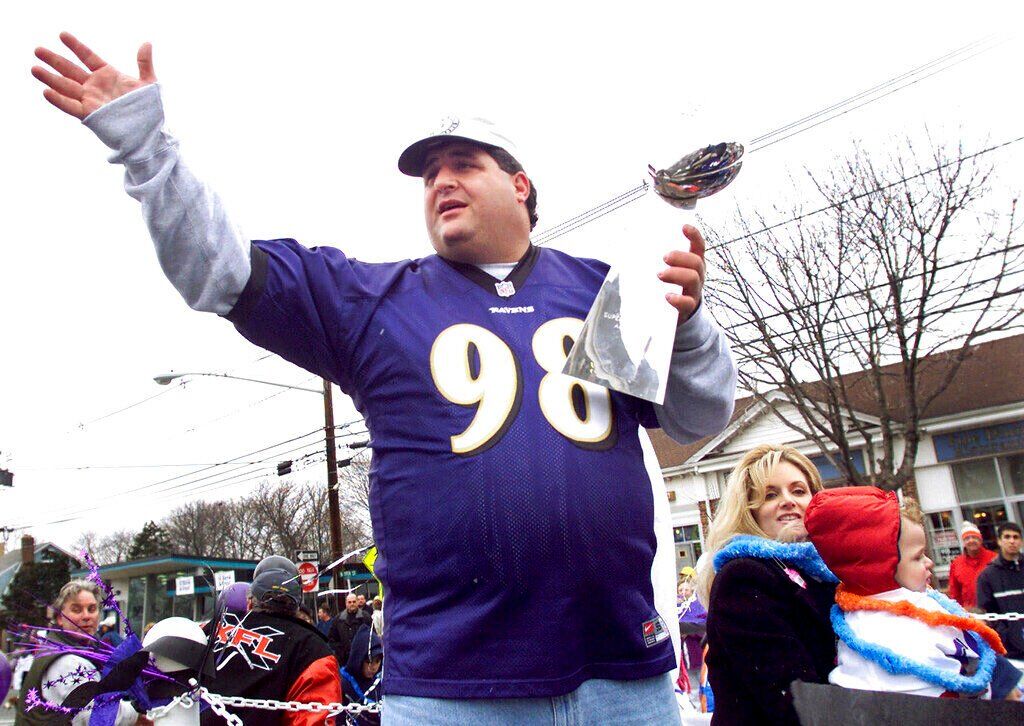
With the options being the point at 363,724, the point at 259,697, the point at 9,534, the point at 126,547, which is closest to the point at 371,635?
the point at 363,724

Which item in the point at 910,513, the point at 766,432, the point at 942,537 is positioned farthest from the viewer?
the point at 766,432

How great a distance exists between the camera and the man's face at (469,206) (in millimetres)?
2100

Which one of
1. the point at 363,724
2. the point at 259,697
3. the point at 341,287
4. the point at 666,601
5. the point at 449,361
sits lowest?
the point at 363,724

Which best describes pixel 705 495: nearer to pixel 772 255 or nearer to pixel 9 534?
pixel 772 255

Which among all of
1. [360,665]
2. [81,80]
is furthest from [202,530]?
[81,80]

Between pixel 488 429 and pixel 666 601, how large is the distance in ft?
4.80

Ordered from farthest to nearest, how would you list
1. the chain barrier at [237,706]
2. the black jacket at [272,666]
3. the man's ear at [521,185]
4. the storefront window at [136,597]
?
the storefront window at [136,597] → the black jacket at [272,666] → the chain barrier at [237,706] → the man's ear at [521,185]

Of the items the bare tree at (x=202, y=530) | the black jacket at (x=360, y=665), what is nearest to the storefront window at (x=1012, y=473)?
the black jacket at (x=360, y=665)

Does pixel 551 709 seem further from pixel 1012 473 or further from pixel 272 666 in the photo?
pixel 1012 473

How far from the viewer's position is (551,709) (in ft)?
5.34

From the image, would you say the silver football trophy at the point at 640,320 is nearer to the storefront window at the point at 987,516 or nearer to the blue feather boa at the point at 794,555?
the blue feather boa at the point at 794,555

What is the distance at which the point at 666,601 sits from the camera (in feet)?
9.47

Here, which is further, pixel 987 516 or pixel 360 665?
pixel 987 516

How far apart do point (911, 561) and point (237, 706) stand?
10.5 ft
